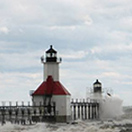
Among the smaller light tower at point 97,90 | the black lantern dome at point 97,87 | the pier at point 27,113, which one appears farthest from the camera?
the black lantern dome at point 97,87

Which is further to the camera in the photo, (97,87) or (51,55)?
(97,87)

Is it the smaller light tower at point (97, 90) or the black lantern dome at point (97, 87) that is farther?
the black lantern dome at point (97, 87)

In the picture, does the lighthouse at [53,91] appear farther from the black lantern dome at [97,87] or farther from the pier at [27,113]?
the black lantern dome at [97,87]

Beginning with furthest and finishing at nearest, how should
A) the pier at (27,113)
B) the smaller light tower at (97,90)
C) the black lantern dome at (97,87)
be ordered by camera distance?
1. the black lantern dome at (97,87)
2. the smaller light tower at (97,90)
3. the pier at (27,113)

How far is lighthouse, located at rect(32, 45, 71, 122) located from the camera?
71.1m

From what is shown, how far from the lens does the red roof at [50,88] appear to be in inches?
2815

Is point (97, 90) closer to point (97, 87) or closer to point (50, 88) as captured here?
point (97, 87)

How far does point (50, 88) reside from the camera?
7225 cm

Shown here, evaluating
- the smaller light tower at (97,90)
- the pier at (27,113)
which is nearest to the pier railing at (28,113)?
the pier at (27,113)

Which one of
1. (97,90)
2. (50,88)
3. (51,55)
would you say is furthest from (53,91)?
(97,90)

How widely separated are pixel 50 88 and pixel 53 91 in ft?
2.28

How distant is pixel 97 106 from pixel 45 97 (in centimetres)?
2184

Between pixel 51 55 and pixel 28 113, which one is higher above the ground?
pixel 51 55

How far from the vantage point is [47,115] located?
71.1m
